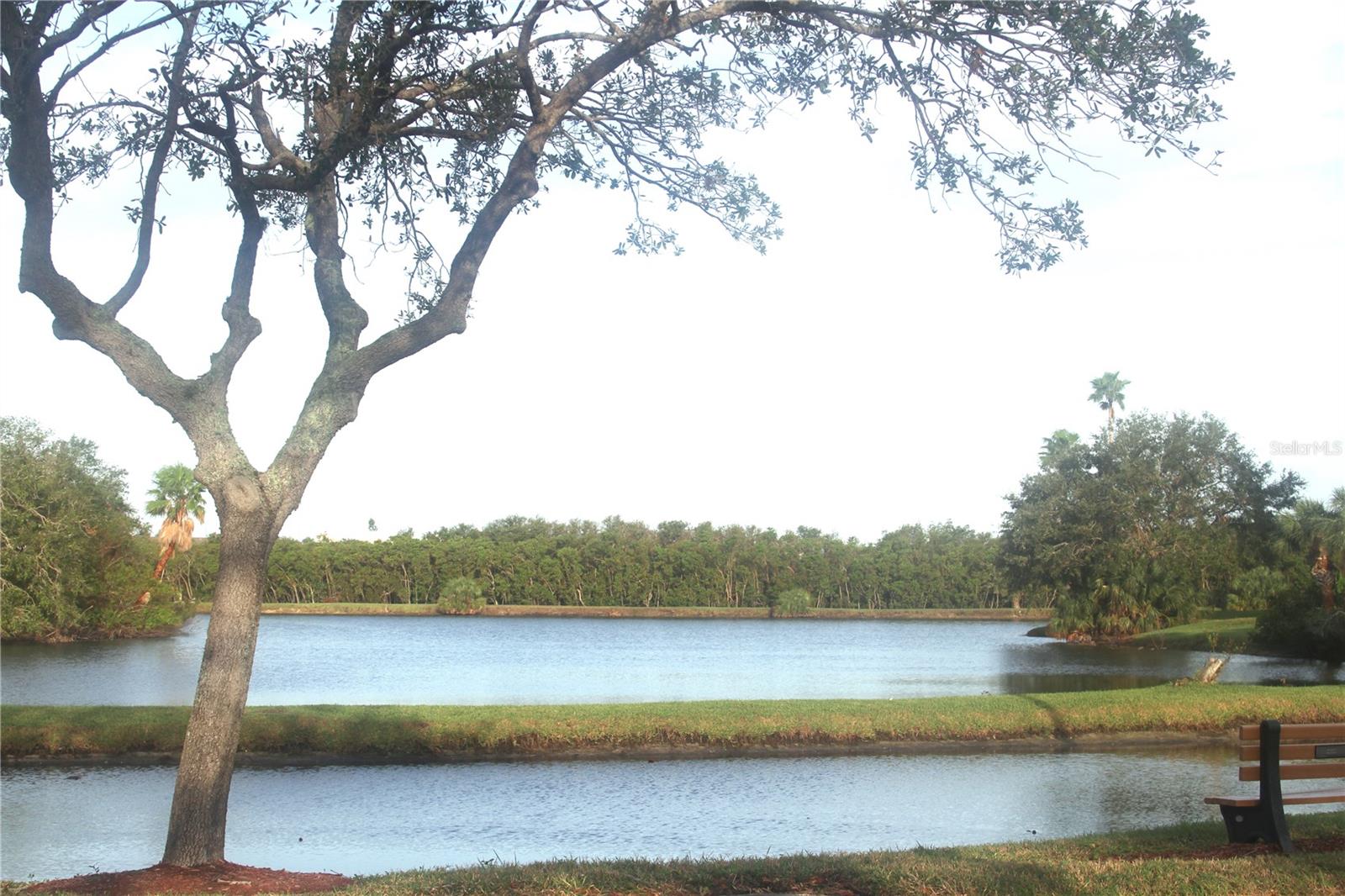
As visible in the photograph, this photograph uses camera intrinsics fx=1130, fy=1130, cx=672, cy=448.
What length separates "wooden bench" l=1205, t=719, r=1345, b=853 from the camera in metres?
8.73

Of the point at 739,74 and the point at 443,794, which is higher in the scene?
the point at 739,74

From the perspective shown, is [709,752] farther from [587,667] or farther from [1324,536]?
[1324,536]

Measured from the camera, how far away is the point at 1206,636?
4759 centimetres

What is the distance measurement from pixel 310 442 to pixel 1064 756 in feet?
50.5

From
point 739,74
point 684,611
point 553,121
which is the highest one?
point 739,74

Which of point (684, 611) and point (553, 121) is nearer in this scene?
point (553, 121)

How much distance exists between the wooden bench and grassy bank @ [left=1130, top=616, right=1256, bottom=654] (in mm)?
38532

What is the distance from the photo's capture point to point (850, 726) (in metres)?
20.7

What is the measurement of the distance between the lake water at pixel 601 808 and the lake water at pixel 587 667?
9.41 m

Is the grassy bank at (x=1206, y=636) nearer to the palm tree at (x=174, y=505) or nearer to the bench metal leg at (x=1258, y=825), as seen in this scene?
the bench metal leg at (x=1258, y=825)

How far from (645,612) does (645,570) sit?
13.2ft

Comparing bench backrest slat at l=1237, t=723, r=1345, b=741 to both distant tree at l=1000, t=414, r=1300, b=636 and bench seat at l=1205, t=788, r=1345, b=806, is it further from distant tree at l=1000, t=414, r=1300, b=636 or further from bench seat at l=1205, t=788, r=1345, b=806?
distant tree at l=1000, t=414, r=1300, b=636

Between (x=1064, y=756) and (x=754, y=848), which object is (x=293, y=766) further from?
(x=1064, y=756)

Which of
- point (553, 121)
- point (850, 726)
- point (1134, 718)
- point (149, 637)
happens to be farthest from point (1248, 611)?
point (553, 121)
